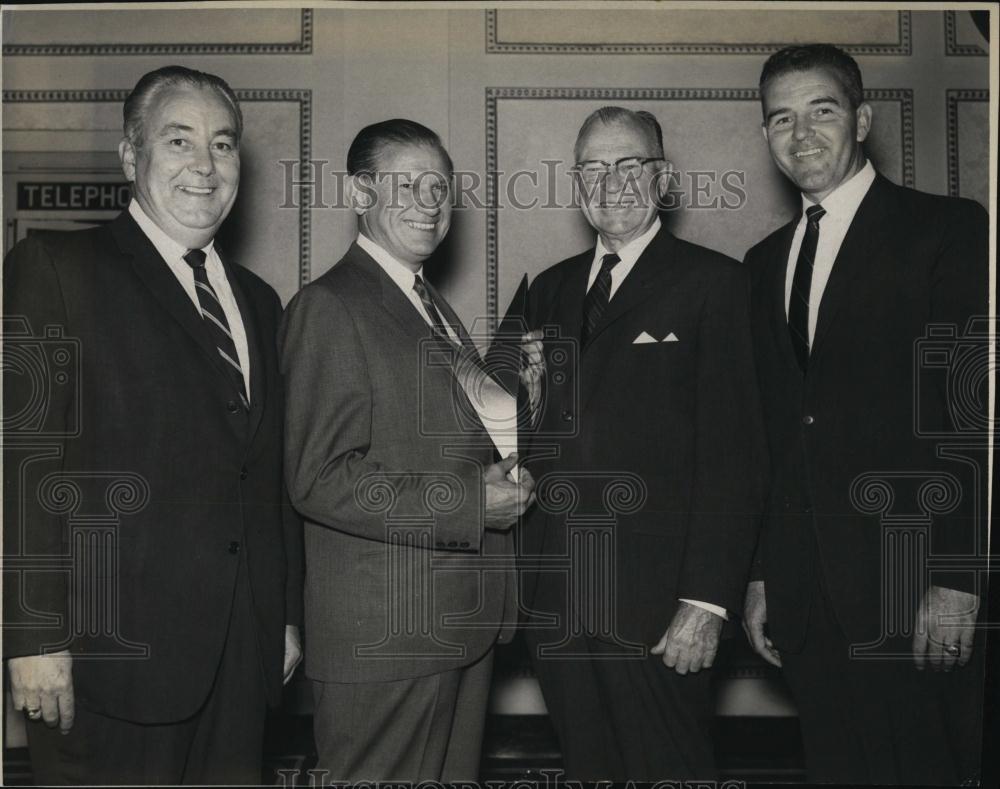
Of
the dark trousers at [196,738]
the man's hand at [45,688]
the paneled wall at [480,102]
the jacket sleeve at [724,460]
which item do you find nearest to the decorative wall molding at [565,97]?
the paneled wall at [480,102]

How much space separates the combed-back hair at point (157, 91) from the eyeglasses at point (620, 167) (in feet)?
2.75

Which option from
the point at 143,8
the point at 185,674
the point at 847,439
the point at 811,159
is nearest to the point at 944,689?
the point at 847,439

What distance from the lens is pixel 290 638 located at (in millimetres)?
2492

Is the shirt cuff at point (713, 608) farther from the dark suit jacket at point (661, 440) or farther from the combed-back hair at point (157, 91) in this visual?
the combed-back hair at point (157, 91)

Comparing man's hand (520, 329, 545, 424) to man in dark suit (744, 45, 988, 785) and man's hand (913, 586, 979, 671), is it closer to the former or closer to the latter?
man in dark suit (744, 45, 988, 785)

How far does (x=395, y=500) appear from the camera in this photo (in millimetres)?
2389

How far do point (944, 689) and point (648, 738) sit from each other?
734mm

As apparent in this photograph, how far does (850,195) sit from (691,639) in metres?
1.10

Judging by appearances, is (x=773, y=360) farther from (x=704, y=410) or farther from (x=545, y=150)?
(x=545, y=150)

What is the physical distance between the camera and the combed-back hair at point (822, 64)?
2.61 m

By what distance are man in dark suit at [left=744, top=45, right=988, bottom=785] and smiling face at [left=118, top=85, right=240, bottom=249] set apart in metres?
1.28

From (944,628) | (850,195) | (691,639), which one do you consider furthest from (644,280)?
(944,628)
